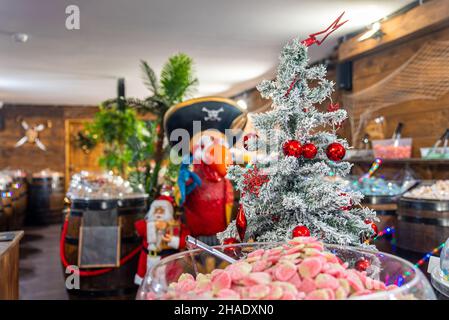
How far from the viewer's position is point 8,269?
212 centimetres

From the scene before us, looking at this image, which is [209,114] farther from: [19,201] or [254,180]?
[19,201]

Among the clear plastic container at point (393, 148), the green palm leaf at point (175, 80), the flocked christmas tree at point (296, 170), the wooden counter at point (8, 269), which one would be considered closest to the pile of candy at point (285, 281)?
the flocked christmas tree at point (296, 170)

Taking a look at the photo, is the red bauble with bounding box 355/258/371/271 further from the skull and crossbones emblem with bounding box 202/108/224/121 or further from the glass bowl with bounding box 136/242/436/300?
the skull and crossbones emblem with bounding box 202/108/224/121

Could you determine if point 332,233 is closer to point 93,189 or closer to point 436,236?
point 436,236

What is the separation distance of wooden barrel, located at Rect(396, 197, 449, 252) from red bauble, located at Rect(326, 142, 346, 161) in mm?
1480

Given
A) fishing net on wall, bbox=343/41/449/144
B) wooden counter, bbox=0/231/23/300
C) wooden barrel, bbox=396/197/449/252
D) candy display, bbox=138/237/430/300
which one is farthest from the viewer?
fishing net on wall, bbox=343/41/449/144

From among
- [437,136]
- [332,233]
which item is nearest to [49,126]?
[437,136]

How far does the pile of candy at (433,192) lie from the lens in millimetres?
2784

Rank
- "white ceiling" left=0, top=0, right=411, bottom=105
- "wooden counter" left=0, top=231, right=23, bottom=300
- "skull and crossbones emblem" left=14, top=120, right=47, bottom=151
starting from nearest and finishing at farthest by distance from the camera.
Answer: "wooden counter" left=0, top=231, right=23, bottom=300 → "white ceiling" left=0, top=0, right=411, bottom=105 → "skull and crossbones emblem" left=14, top=120, right=47, bottom=151

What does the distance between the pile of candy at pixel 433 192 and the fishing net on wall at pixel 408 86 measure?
25.0 inches

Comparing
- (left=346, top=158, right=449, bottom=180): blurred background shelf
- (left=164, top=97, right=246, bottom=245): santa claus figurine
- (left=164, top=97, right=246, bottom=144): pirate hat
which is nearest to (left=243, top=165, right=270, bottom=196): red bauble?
(left=164, top=97, right=246, bottom=245): santa claus figurine

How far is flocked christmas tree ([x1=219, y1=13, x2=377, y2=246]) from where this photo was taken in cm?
149

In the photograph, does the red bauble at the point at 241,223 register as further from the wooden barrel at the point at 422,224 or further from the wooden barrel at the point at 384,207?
the wooden barrel at the point at 384,207

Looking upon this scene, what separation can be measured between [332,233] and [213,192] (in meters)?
1.77
